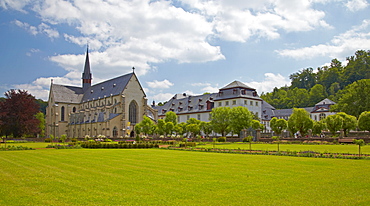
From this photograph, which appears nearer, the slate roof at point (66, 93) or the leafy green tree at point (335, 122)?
the leafy green tree at point (335, 122)

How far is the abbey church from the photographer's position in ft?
274

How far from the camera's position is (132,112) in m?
87.4

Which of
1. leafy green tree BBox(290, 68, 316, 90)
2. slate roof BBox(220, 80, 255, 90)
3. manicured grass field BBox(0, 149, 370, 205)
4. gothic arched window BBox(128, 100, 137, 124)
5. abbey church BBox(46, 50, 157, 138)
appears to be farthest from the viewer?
leafy green tree BBox(290, 68, 316, 90)

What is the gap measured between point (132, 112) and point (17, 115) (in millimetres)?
28319

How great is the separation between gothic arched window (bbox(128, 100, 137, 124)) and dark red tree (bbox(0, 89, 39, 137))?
23.8m

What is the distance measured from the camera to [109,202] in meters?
9.31

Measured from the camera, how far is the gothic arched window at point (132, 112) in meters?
86.6

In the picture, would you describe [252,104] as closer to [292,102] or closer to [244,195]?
[292,102]

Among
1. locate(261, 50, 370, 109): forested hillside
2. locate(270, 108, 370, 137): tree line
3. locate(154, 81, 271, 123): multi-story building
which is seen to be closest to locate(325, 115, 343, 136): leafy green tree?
locate(270, 108, 370, 137): tree line

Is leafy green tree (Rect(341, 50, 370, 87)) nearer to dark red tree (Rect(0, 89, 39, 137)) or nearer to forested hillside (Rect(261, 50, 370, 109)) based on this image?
forested hillside (Rect(261, 50, 370, 109))

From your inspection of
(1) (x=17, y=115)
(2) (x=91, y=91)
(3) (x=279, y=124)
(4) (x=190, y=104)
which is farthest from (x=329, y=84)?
(1) (x=17, y=115)

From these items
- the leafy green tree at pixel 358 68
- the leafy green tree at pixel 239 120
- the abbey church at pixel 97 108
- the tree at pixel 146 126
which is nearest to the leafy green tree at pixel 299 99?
the leafy green tree at pixel 358 68

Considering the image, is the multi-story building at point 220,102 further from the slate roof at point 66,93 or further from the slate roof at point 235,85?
the slate roof at point 66,93

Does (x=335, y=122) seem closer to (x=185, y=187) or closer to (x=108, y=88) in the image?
(x=185, y=187)
